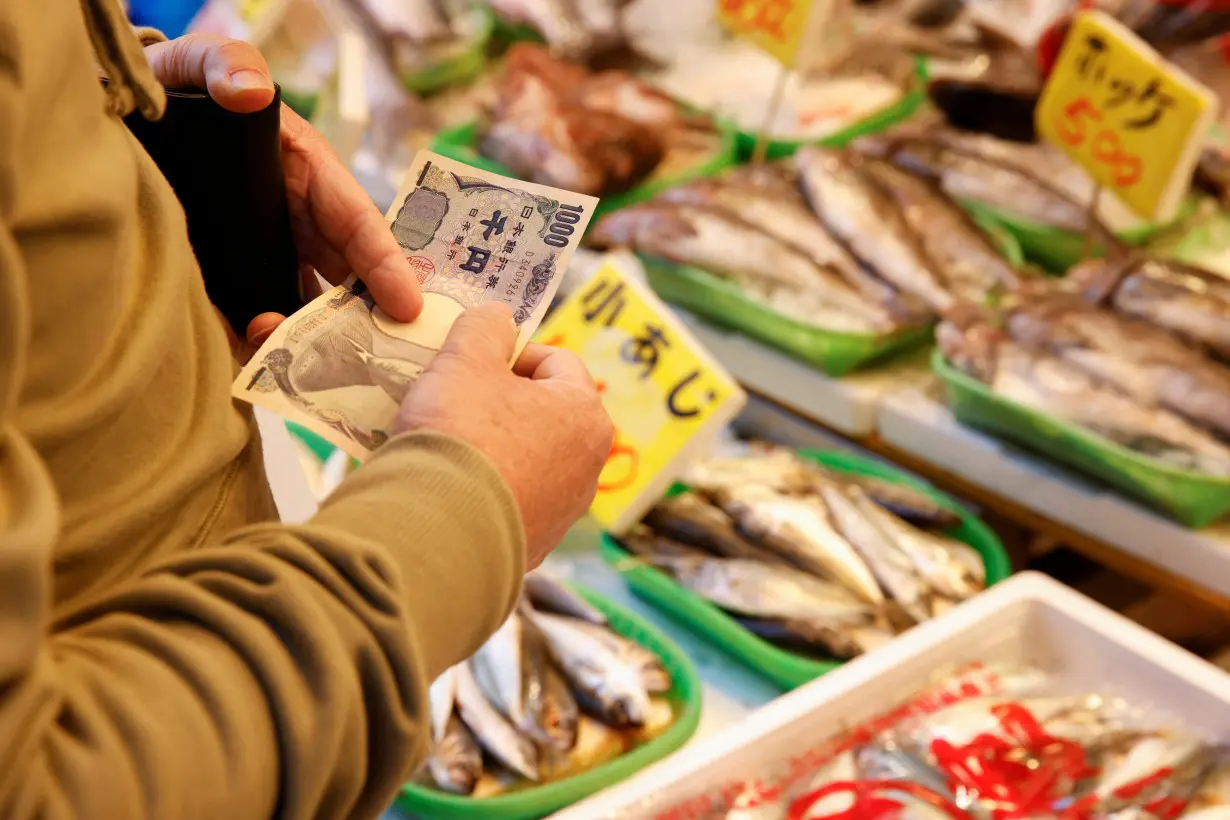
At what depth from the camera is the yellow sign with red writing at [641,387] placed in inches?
72.8

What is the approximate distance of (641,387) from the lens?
1.92 meters

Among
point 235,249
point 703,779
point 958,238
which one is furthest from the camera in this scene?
point 958,238

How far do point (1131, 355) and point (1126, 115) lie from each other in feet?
1.80

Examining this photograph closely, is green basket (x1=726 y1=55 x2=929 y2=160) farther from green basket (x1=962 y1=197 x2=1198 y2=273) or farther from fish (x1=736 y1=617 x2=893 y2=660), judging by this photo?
fish (x1=736 y1=617 x2=893 y2=660)

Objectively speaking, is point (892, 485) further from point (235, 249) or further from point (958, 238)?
point (235, 249)

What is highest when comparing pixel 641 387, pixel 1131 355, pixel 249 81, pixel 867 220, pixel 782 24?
pixel 249 81

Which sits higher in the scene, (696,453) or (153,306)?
(153,306)

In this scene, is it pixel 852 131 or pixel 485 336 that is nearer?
pixel 485 336

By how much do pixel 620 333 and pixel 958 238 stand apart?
853mm


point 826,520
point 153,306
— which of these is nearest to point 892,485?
point 826,520

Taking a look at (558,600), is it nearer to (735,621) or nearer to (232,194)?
(735,621)

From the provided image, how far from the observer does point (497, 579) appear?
31.0 inches

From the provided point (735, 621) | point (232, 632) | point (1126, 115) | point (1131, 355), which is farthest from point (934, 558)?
point (232, 632)

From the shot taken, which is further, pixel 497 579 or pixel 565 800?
pixel 565 800
